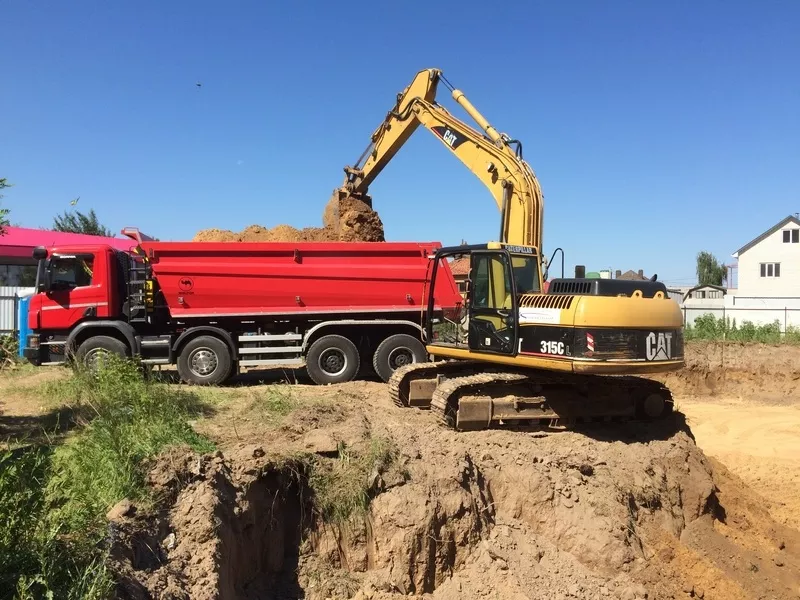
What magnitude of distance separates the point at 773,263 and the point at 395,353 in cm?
3674

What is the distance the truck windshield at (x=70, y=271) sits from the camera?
10.7 meters

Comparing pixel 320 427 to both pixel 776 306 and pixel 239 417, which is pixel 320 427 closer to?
pixel 239 417

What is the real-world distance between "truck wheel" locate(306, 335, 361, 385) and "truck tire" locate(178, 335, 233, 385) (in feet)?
5.00

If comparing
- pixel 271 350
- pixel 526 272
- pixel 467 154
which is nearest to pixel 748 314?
pixel 467 154

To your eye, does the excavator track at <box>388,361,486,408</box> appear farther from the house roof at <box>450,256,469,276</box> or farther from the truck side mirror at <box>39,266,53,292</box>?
the truck side mirror at <box>39,266,53,292</box>

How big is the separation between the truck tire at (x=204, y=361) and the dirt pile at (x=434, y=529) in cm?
505

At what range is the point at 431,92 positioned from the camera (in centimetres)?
1216

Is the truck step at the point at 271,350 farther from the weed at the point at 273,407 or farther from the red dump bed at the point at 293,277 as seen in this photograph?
the weed at the point at 273,407

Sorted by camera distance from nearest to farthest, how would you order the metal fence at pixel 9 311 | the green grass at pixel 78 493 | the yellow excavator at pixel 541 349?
the green grass at pixel 78 493
the yellow excavator at pixel 541 349
the metal fence at pixel 9 311

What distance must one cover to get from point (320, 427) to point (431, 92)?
→ 8663mm

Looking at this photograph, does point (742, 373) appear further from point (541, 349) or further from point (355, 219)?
point (541, 349)

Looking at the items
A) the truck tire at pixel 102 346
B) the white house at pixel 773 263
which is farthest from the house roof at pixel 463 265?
the white house at pixel 773 263

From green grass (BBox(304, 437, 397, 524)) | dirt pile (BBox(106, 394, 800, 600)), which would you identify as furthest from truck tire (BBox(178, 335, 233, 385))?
green grass (BBox(304, 437, 397, 524))

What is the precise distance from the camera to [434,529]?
4555mm
